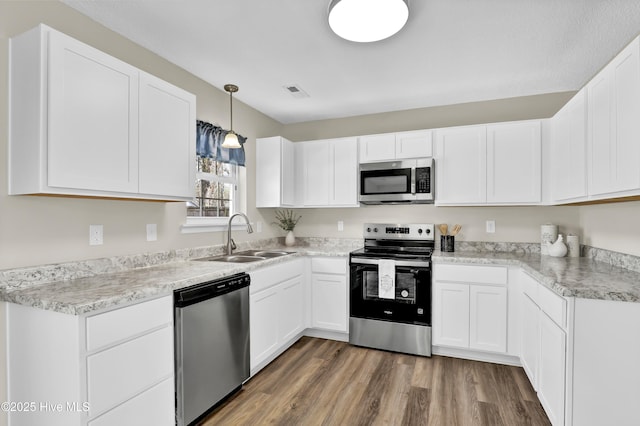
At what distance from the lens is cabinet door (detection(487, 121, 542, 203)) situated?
10.0 feet

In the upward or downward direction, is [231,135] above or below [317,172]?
above

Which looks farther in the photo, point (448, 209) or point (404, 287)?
point (448, 209)

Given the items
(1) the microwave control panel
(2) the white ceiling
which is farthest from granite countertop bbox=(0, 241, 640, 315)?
(2) the white ceiling

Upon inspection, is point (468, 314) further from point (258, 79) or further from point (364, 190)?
point (258, 79)

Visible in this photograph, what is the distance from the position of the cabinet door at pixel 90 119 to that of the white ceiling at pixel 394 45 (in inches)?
19.1

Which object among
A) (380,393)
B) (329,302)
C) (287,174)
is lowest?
(380,393)

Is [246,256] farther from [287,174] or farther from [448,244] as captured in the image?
[448,244]

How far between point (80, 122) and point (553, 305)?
2.77 meters

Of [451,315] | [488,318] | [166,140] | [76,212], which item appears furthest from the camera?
[451,315]

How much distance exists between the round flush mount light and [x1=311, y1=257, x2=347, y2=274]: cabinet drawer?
81.4 inches

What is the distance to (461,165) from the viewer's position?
3.29 m

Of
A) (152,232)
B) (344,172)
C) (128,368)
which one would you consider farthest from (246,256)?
(128,368)

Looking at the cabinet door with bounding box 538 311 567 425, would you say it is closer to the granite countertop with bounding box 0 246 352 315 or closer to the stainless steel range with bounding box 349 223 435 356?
the stainless steel range with bounding box 349 223 435 356

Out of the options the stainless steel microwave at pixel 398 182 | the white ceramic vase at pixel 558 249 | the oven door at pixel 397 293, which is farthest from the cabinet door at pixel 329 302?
the white ceramic vase at pixel 558 249
